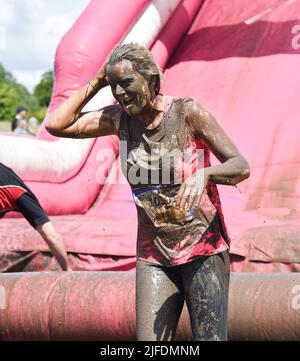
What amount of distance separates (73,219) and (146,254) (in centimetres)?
333

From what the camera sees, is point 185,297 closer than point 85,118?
Yes

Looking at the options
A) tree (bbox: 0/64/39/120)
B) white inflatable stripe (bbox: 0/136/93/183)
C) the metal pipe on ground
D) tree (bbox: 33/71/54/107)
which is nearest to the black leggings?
the metal pipe on ground

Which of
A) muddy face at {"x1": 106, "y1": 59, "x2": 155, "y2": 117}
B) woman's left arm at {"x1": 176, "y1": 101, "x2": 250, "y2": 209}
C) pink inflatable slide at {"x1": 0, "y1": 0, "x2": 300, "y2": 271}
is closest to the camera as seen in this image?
woman's left arm at {"x1": 176, "y1": 101, "x2": 250, "y2": 209}

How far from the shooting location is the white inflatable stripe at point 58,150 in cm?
594

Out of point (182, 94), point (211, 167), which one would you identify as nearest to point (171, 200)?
point (211, 167)

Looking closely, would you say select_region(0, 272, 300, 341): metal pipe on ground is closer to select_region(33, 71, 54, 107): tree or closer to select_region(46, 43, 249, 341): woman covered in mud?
select_region(46, 43, 249, 341): woman covered in mud

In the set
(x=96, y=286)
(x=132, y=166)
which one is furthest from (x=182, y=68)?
(x=132, y=166)

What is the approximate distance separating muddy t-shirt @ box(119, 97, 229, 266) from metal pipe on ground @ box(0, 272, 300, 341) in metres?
0.94

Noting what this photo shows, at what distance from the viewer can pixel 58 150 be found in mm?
6246

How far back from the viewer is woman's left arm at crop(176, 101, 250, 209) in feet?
7.91

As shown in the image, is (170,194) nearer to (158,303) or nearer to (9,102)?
(158,303)

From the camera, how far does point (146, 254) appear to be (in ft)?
8.54

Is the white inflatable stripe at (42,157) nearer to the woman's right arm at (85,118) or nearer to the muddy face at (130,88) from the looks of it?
the woman's right arm at (85,118)

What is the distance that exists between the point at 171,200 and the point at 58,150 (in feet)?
12.3
